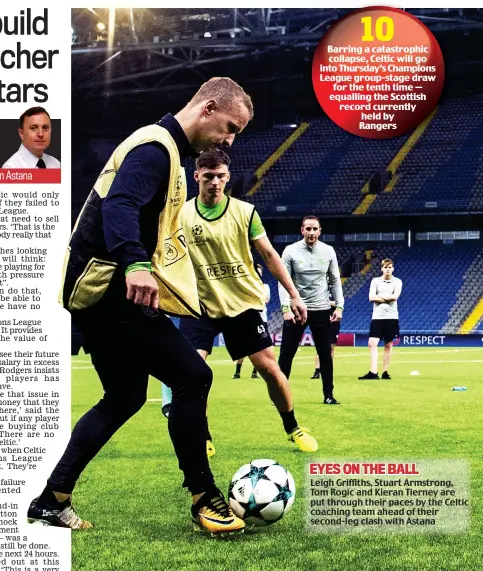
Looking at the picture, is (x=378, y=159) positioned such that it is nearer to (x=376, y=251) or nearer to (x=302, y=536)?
(x=302, y=536)

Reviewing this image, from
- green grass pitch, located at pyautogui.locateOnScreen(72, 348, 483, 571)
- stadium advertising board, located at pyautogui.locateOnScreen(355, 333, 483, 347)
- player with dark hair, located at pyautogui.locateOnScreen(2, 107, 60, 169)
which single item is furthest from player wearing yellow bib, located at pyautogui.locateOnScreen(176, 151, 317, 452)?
stadium advertising board, located at pyautogui.locateOnScreen(355, 333, 483, 347)

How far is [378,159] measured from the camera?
4809 millimetres

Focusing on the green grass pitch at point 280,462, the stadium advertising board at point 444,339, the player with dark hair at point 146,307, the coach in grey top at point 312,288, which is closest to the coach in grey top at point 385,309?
the green grass pitch at point 280,462

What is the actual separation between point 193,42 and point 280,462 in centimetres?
213

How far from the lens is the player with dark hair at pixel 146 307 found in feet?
9.32

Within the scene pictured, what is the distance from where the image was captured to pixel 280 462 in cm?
417

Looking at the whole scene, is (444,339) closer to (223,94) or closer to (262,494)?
(262,494)

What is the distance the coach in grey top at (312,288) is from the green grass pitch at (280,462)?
0.53 m

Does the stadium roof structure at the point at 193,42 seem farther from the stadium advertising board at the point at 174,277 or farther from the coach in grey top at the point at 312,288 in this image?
the coach in grey top at the point at 312,288

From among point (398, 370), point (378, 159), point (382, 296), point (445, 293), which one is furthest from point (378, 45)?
point (445, 293)

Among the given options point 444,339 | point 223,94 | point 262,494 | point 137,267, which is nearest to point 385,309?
point 444,339

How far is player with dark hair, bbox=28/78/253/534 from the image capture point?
9.32 ft

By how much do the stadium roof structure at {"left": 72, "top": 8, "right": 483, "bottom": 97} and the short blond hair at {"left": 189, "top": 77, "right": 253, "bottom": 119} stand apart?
0.59 meters

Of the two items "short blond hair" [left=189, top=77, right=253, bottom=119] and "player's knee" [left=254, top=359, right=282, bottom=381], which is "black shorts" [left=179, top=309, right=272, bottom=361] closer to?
"player's knee" [left=254, top=359, right=282, bottom=381]
